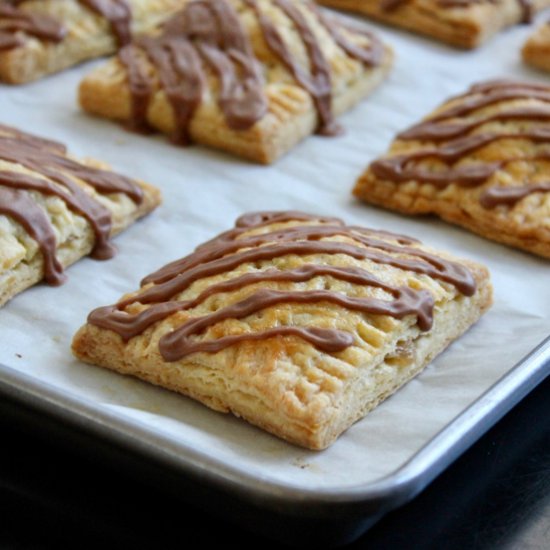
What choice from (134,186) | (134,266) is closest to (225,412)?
(134,266)

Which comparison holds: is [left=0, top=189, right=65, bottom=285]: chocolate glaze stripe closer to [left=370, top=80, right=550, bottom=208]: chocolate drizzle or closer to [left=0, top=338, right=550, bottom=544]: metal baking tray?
[left=0, top=338, right=550, bottom=544]: metal baking tray

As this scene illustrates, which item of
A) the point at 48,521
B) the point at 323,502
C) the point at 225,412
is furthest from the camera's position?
the point at 225,412

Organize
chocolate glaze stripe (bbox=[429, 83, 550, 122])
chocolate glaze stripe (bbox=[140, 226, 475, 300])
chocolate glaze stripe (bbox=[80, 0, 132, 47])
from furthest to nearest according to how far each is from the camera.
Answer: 1. chocolate glaze stripe (bbox=[80, 0, 132, 47])
2. chocolate glaze stripe (bbox=[429, 83, 550, 122])
3. chocolate glaze stripe (bbox=[140, 226, 475, 300])

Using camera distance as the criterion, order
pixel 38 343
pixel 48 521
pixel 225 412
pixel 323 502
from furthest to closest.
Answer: pixel 38 343 < pixel 225 412 < pixel 48 521 < pixel 323 502

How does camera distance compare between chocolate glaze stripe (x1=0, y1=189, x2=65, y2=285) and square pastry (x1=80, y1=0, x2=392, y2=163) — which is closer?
chocolate glaze stripe (x1=0, y1=189, x2=65, y2=285)

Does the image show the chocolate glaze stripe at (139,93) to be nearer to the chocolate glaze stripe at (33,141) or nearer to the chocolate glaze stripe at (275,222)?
the chocolate glaze stripe at (33,141)

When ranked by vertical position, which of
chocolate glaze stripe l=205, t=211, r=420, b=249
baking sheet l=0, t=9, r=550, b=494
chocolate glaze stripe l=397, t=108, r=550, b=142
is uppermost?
chocolate glaze stripe l=397, t=108, r=550, b=142

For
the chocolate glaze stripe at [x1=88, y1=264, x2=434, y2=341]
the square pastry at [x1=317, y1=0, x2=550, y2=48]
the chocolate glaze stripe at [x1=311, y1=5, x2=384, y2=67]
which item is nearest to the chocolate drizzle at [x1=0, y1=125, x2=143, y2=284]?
the chocolate glaze stripe at [x1=88, y1=264, x2=434, y2=341]

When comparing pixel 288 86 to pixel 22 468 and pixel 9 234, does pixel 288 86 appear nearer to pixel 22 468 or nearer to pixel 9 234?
pixel 9 234
